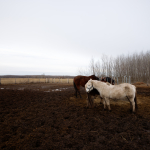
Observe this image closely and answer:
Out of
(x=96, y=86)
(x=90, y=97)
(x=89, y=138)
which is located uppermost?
(x=96, y=86)

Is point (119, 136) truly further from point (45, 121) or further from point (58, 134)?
point (45, 121)

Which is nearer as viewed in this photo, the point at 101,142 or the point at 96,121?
the point at 101,142

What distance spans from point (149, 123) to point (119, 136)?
60.5 inches

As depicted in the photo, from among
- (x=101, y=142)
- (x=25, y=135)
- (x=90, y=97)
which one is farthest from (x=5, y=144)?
(x=90, y=97)

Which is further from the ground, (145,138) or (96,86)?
(96,86)

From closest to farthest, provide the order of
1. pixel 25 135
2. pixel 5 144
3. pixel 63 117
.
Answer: pixel 5 144, pixel 25 135, pixel 63 117

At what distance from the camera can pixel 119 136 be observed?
9.32ft

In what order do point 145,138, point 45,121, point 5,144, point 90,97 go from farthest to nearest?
point 90,97
point 45,121
point 145,138
point 5,144

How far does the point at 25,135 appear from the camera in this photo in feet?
9.57

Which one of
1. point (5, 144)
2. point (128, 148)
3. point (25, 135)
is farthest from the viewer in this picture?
point (25, 135)

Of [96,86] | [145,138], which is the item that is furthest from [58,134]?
[96,86]

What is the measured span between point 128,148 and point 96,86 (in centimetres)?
286

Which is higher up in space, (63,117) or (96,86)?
(96,86)

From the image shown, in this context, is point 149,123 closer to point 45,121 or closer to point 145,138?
point 145,138
